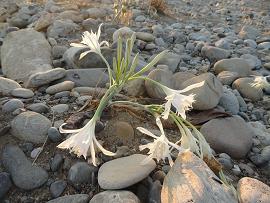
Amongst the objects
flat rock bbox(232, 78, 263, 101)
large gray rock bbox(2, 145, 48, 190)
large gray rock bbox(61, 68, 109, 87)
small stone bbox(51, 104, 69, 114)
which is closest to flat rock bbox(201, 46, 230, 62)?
flat rock bbox(232, 78, 263, 101)

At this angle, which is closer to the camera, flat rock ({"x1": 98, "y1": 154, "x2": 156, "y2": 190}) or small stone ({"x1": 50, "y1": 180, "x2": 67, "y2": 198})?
flat rock ({"x1": 98, "y1": 154, "x2": 156, "y2": 190})

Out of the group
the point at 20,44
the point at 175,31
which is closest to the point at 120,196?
the point at 20,44

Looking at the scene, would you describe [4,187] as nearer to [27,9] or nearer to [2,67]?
[2,67]

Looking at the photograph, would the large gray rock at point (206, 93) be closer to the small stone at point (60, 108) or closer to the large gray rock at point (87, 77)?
the large gray rock at point (87, 77)

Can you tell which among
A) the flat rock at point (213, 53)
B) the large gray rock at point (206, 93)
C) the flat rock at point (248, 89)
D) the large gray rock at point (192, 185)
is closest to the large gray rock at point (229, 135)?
the large gray rock at point (206, 93)

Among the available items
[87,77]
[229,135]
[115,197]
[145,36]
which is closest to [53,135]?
[115,197]

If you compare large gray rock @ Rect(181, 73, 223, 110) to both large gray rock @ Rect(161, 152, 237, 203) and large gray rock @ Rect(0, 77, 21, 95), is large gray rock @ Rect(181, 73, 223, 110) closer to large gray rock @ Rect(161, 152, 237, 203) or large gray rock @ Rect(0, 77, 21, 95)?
large gray rock @ Rect(161, 152, 237, 203)

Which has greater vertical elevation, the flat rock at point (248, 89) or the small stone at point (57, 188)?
the small stone at point (57, 188)
